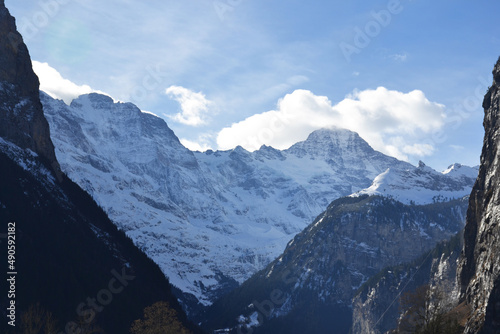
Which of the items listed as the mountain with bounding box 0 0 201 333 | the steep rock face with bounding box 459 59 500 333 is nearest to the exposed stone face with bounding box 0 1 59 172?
the mountain with bounding box 0 0 201 333

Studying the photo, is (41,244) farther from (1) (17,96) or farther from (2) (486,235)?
(2) (486,235)

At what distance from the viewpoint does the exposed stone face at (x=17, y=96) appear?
184 m

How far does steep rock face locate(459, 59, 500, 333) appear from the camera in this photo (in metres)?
85.2

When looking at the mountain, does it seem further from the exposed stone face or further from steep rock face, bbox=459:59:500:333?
steep rock face, bbox=459:59:500:333

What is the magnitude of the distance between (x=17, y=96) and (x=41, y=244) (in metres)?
56.3

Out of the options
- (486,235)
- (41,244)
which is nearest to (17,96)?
(41,244)

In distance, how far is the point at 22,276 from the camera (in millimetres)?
143125

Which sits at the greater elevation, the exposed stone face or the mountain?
the exposed stone face

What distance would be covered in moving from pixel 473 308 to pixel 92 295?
10293 centimetres

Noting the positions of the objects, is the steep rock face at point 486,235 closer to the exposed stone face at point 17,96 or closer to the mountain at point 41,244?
the mountain at point 41,244

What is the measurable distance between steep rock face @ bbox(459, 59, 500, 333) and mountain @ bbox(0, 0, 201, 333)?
63.5m

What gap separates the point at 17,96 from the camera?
191000 millimetres

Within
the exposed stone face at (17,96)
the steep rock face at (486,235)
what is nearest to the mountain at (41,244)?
the exposed stone face at (17,96)

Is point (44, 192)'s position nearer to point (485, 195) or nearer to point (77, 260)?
point (77, 260)
